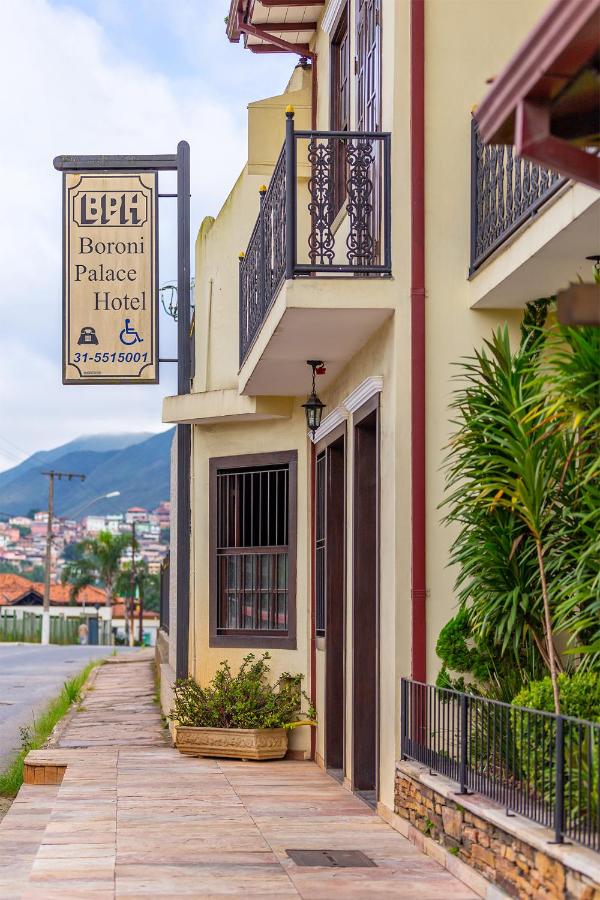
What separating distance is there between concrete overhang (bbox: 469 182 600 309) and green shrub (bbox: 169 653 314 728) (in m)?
5.04

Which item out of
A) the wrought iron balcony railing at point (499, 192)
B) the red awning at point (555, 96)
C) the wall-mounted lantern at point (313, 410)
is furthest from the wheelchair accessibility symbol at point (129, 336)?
the red awning at point (555, 96)

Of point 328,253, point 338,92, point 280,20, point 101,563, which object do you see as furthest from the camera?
point 101,563

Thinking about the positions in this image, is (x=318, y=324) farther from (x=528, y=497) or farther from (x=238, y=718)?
(x=238, y=718)

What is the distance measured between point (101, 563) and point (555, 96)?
92341 mm

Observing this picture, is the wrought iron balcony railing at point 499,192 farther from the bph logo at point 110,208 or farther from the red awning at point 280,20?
the bph logo at point 110,208

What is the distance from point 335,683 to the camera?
12141mm

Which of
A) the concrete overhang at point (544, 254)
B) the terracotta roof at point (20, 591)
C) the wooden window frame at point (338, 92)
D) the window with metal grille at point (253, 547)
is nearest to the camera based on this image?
the concrete overhang at point (544, 254)

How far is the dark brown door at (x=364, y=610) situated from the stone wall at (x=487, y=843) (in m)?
1.82

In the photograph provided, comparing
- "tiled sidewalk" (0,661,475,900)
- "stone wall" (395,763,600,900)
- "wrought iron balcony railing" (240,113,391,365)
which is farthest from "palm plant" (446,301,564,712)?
"tiled sidewalk" (0,661,475,900)

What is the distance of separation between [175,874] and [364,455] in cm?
420

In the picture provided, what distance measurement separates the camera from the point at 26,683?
92.4ft

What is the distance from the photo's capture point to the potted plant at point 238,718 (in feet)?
41.2

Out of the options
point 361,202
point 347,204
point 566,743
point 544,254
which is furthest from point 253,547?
point 566,743

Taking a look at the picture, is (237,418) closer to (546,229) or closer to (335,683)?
(335,683)
